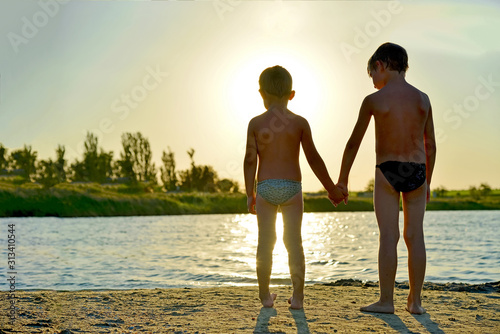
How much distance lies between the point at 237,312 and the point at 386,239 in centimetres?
153

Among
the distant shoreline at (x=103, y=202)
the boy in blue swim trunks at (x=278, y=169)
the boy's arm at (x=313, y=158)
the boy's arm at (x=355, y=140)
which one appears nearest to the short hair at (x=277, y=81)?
the boy in blue swim trunks at (x=278, y=169)

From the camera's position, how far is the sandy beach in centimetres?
406

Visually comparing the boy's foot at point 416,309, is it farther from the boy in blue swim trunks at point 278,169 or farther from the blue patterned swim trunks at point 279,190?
the blue patterned swim trunks at point 279,190

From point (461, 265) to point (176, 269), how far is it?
5.46 meters

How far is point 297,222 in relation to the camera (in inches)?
185

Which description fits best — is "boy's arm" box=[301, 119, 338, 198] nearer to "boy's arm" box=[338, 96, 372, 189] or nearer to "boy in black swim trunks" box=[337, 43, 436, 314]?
"boy's arm" box=[338, 96, 372, 189]

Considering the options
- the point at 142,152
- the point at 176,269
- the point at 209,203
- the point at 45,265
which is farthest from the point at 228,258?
the point at 142,152

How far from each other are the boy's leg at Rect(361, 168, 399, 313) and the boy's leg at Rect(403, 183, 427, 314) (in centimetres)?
13

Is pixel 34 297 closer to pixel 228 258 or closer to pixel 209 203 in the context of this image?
pixel 228 258

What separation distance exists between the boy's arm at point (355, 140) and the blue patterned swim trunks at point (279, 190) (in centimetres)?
54

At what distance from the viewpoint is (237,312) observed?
15.5 ft

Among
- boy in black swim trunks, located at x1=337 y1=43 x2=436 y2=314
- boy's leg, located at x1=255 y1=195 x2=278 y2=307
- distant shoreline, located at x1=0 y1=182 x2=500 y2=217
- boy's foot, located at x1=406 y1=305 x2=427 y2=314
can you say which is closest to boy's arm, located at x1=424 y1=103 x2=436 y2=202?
boy in black swim trunks, located at x1=337 y1=43 x2=436 y2=314

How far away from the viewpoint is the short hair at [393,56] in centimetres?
476

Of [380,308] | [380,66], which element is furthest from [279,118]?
[380,308]
